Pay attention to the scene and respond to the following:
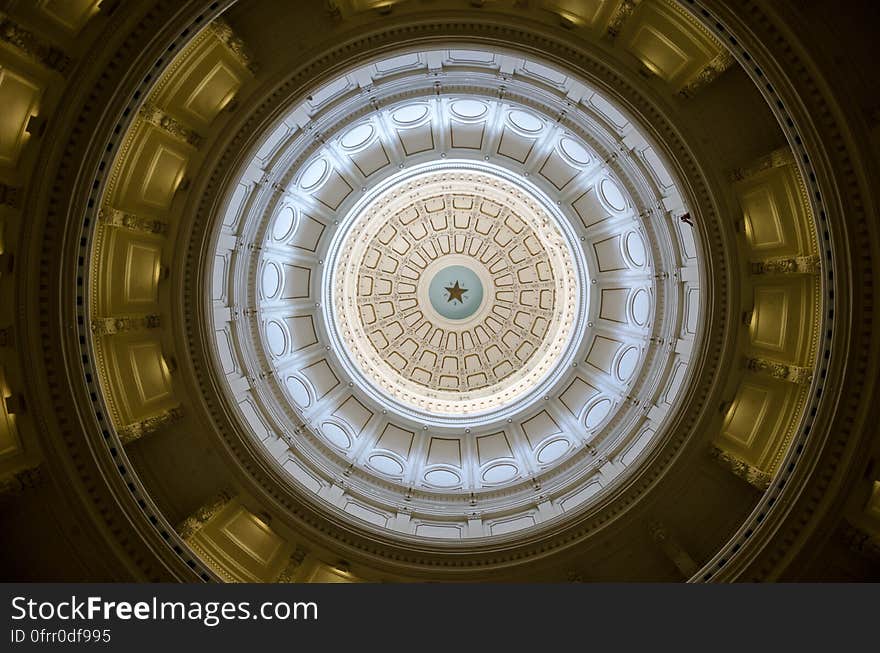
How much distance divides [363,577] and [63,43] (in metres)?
13.4

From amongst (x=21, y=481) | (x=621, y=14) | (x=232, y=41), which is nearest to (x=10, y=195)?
(x=232, y=41)

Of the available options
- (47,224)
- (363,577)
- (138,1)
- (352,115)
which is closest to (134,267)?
(47,224)

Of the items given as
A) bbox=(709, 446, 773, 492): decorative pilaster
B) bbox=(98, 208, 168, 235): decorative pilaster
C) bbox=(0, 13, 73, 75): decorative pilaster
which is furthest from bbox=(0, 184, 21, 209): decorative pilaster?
bbox=(709, 446, 773, 492): decorative pilaster

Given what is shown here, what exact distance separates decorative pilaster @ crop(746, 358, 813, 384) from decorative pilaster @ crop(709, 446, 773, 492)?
2.21 metres

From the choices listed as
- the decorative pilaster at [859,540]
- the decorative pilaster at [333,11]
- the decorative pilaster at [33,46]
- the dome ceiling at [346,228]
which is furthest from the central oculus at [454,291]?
the decorative pilaster at [33,46]

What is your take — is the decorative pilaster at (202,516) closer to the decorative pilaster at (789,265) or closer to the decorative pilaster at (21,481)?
the decorative pilaster at (21,481)

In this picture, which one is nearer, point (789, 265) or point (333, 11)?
point (333, 11)

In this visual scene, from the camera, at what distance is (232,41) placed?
11703 millimetres

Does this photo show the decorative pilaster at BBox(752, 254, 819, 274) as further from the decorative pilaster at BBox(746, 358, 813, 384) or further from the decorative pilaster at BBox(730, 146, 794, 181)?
the decorative pilaster at BBox(746, 358, 813, 384)

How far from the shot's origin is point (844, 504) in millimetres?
11609

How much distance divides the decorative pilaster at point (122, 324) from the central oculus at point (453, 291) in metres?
8.35

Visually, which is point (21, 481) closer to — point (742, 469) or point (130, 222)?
point (130, 222)

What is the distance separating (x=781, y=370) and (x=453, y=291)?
15128 mm

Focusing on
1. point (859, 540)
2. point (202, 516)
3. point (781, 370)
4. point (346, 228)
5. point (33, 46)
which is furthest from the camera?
point (346, 228)
